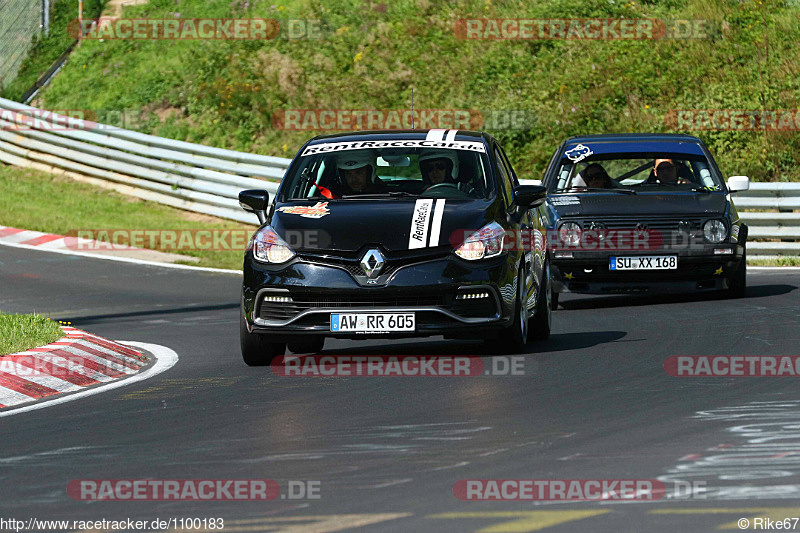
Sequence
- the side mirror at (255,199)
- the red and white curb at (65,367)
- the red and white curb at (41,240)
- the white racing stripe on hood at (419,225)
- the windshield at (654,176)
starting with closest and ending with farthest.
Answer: the red and white curb at (65,367) < the white racing stripe on hood at (419,225) < the side mirror at (255,199) < the windshield at (654,176) < the red and white curb at (41,240)

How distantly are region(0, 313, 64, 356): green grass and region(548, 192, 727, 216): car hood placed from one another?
5348 mm

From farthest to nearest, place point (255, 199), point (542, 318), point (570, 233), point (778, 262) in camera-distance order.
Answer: point (778, 262)
point (570, 233)
point (542, 318)
point (255, 199)

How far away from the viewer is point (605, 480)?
6121 mm

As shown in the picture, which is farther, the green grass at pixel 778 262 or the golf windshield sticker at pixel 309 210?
the green grass at pixel 778 262

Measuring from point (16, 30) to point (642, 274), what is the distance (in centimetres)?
2340

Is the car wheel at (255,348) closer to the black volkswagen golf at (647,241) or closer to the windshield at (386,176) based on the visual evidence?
the windshield at (386,176)

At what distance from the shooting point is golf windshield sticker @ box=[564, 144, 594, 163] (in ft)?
50.3

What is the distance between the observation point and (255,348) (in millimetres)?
10461

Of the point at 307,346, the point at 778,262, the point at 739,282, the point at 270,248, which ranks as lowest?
the point at 778,262

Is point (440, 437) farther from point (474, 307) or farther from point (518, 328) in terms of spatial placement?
point (518, 328)

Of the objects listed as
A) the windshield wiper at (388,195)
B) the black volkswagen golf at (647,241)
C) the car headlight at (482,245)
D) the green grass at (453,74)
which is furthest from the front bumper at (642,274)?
the green grass at (453,74)

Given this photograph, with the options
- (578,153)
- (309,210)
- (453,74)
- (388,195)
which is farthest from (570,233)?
(453,74)

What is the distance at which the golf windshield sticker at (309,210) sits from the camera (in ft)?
33.7

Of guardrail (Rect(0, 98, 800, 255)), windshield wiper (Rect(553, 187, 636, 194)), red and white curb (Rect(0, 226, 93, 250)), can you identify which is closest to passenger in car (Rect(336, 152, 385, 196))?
windshield wiper (Rect(553, 187, 636, 194))
